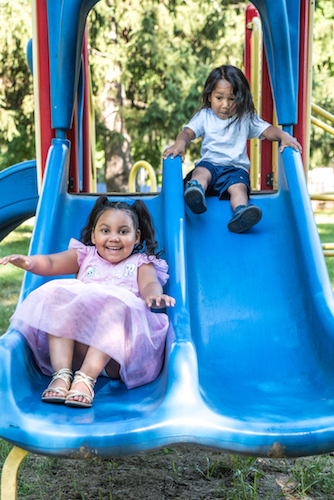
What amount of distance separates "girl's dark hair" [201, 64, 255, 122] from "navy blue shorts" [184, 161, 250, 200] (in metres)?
0.38

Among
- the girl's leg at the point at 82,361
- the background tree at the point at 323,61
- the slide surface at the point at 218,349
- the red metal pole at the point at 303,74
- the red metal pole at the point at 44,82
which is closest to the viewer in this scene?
the slide surface at the point at 218,349

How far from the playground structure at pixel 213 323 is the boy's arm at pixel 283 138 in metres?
0.07

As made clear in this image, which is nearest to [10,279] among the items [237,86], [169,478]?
[237,86]

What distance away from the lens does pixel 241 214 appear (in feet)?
8.32

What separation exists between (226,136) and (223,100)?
0.22 metres

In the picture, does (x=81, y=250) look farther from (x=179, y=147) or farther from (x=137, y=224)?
(x=179, y=147)

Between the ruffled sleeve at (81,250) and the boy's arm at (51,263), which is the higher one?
the ruffled sleeve at (81,250)

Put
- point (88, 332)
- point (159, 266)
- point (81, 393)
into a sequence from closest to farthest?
1. point (81, 393)
2. point (88, 332)
3. point (159, 266)

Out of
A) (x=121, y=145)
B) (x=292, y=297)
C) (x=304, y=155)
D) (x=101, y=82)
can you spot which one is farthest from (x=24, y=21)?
(x=292, y=297)

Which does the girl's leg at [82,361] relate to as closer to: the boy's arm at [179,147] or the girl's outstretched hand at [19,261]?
the girl's outstretched hand at [19,261]

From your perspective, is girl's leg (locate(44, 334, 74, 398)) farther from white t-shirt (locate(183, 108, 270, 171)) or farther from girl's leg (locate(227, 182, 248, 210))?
white t-shirt (locate(183, 108, 270, 171))

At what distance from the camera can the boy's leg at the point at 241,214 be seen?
2.52m

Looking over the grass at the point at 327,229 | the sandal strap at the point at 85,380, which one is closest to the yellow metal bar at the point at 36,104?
the sandal strap at the point at 85,380

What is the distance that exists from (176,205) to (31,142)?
9337 mm
